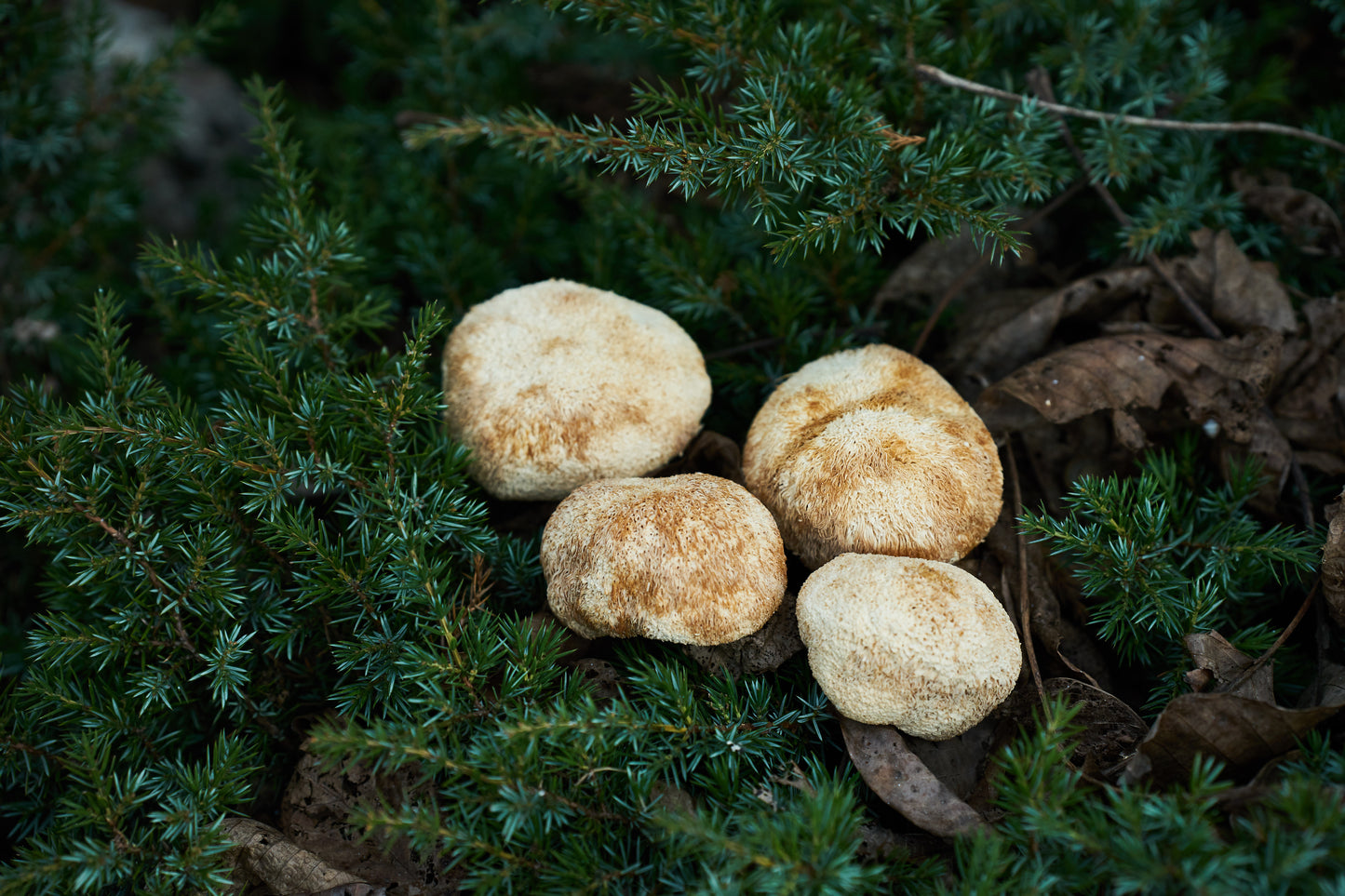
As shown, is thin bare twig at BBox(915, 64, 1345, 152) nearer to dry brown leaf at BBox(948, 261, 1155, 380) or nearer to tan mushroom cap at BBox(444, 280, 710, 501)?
dry brown leaf at BBox(948, 261, 1155, 380)

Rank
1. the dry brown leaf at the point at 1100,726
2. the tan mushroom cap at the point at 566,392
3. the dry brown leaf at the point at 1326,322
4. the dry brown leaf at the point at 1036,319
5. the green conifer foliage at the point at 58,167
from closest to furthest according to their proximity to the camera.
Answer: the dry brown leaf at the point at 1100,726 → the tan mushroom cap at the point at 566,392 → the dry brown leaf at the point at 1326,322 → the dry brown leaf at the point at 1036,319 → the green conifer foliage at the point at 58,167

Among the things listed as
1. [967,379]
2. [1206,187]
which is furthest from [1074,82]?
[967,379]

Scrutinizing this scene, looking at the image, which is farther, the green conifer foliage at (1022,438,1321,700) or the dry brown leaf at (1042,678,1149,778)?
the green conifer foliage at (1022,438,1321,700)

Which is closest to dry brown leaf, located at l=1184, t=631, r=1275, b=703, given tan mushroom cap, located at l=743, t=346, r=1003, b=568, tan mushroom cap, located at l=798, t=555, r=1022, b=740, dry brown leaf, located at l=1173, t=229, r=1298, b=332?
tan mushroom cap, located at l=798, t=555, r=1022, b=740

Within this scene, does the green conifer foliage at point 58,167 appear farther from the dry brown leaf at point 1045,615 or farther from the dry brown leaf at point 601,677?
the dry brown leaf at point 1045,615

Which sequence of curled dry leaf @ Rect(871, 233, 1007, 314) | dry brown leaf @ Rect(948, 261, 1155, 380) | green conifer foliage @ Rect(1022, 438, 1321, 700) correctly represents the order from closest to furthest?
green conifer foliage @ Rect(1022, 438, 1321, 700) < dry brown leaf @ Rect(948, 261, 1155, 380) < curled dry leaf @ Rect(871, 233, 1007, 314)

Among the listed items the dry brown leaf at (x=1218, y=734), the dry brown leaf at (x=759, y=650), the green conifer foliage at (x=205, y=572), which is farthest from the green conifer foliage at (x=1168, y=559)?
the green conifer foliage at (x=205, y=572)
